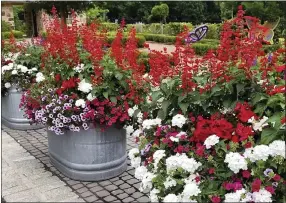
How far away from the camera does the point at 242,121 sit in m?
2.40

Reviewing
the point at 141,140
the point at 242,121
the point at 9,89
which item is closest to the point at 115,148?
the point at 141,140

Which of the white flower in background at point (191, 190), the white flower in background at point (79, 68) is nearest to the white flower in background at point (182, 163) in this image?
the white flower in background at point (191, 190)

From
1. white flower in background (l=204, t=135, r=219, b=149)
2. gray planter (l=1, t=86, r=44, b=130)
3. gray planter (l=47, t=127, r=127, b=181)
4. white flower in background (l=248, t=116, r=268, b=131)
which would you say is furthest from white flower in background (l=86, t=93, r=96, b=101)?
gray planter (l=1, t=86, r=44, b=130)

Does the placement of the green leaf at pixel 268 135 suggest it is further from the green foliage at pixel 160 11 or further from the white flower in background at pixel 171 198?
the green foliage at pixel 160 11

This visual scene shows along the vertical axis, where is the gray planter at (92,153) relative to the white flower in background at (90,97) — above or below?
below

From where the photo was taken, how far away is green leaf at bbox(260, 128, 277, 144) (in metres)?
2.18

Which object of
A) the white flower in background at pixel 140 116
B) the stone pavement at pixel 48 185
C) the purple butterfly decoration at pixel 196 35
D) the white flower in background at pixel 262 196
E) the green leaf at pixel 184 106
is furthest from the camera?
the stone pavement at pixel 48 185

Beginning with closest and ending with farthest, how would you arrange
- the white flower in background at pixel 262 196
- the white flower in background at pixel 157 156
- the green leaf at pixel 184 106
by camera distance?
the white flower in background at pixel 262 196 < the white flower in background at pixel 157 156 < the green leaf at pixel 184 106

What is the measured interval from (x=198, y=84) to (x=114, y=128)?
1100 mm

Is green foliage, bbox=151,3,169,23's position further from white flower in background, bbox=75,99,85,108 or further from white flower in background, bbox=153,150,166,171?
white flower in background, bbox=153,150,166,171

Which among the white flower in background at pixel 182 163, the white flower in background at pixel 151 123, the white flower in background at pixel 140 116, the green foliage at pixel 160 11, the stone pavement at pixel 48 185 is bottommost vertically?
the stone pavement at pixel 48 185

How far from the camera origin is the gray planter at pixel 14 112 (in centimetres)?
498

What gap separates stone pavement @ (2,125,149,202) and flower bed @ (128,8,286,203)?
2.31ft

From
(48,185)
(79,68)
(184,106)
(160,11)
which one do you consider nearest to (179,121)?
(184,106)
